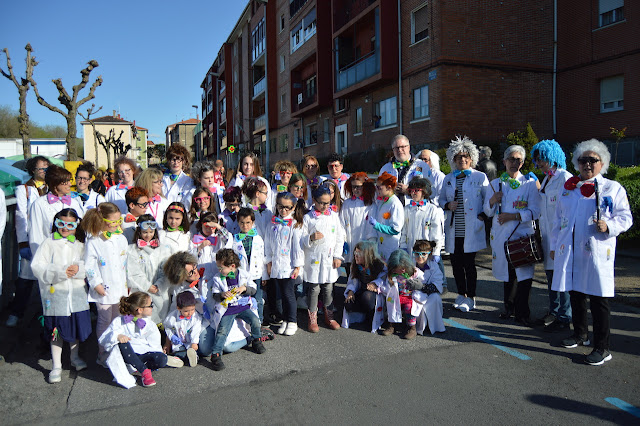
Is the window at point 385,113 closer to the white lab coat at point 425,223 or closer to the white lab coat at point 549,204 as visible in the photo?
the white lab coat at point 425,223

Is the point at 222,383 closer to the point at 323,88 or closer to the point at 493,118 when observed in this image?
the point at 493,118

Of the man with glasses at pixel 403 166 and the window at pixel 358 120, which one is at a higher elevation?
the window at pixel 358 120

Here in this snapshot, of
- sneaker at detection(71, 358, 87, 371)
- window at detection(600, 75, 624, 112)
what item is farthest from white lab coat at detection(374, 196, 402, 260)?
window at detection(600, 75, 624, 112)

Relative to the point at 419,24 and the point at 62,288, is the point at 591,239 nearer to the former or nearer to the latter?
the point at 62,288

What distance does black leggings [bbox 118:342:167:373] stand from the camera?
3934 mm

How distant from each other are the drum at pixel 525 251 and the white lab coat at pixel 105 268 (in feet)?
13.5

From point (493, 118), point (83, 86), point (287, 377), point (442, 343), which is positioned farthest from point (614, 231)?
point (83, 86)

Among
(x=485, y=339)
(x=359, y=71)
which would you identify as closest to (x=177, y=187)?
(x=485, y=339)

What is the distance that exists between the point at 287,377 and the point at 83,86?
712 inches

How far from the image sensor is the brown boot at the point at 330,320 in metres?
5.26

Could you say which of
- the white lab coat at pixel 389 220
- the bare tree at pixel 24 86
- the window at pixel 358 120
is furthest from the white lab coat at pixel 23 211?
the window at pixel 358 120

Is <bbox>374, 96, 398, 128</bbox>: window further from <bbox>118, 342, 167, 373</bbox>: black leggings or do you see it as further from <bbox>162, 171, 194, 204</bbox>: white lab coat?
<bbox>118, 342, 167, 373</bbox>: black leggings

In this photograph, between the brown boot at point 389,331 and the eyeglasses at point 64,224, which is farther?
the brown boot at point 389,331

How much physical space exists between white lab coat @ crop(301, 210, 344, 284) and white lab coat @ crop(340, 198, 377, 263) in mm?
468
